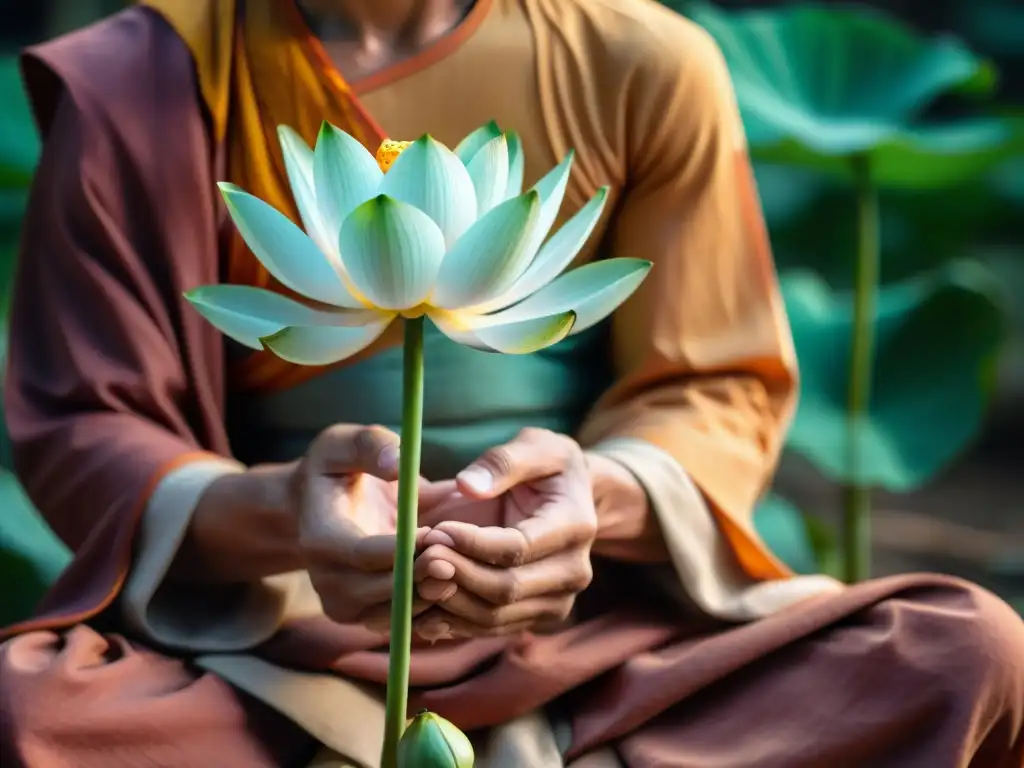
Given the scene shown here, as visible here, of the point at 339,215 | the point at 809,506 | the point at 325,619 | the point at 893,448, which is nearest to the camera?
the point at 339,215

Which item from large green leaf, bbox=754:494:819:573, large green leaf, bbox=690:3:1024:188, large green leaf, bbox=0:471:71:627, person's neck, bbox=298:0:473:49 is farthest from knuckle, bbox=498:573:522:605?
large green leaf, bbox=690:3:1024:188

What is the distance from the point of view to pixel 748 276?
3.79ft

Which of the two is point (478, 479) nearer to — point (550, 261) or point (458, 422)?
point (550, 261)

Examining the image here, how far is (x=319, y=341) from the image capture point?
775 mm

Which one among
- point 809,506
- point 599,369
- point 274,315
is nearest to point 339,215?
point 274,315

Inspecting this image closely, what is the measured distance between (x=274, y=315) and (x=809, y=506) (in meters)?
2.30

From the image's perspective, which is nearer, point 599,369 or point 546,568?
point 546,568

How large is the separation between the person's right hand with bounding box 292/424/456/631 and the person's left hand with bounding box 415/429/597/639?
0.02m

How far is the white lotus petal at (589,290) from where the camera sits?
805mm

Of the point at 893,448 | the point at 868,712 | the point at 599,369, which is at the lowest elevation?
the point at 893,448

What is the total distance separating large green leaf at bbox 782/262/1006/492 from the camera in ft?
6.54

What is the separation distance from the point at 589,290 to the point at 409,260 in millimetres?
111

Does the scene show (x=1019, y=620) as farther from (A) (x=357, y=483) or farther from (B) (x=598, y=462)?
(A) (x=357, y=483)

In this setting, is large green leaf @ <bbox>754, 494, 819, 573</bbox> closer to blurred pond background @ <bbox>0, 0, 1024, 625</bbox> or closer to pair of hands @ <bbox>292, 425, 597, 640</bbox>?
blurred pond background @ <bbox>0, 0, 1024, 625</bbox>
